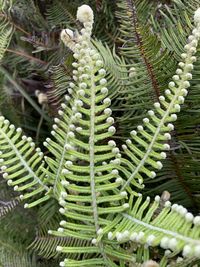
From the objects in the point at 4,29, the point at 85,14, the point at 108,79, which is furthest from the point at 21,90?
the point at 85,14

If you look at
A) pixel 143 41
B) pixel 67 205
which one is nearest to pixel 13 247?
pixel 67 205

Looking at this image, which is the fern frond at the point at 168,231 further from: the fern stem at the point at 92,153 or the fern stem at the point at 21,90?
the fern stem at the point at 21,90

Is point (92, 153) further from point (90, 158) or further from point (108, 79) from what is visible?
point (108, 79)

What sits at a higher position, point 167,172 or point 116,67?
point 116,67

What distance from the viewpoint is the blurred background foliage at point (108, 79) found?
0.48 metres

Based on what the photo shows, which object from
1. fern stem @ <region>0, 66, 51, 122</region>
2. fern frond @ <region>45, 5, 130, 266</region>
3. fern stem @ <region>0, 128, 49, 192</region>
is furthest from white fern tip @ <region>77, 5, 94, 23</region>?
fern stem @ <region>0, 66, 51, 122</region>

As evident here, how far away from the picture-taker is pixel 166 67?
0.48 m

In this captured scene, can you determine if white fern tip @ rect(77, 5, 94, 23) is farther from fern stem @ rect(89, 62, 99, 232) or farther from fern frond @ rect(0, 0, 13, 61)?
fern frond @ rect(0, 0, 13, 61)

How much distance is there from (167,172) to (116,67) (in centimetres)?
13

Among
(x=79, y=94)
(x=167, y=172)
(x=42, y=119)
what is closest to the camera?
(x=79, y=94)

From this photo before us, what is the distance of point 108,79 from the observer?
0.53 metres

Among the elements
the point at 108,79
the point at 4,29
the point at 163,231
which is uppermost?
the point at 4,29

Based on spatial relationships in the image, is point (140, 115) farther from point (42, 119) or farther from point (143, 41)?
point (42, 119)

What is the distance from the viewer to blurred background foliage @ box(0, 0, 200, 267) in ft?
1.58
